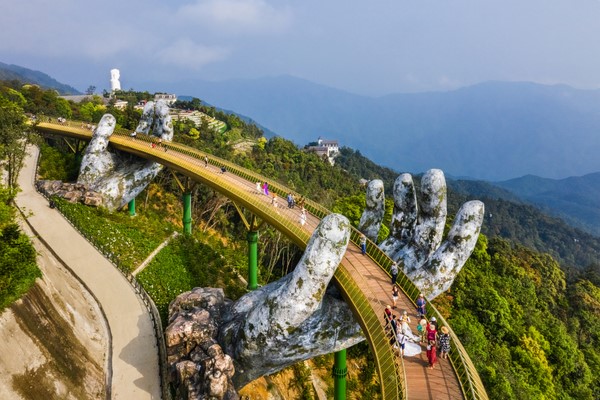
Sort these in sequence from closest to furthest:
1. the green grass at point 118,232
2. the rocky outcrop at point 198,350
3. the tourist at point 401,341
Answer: the tourist at point 401,341 → the rocky outcrop at point 198,350 → the green grass at point 118,232

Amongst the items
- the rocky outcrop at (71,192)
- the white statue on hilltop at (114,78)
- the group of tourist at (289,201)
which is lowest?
the rocky outcrop at (71,192)

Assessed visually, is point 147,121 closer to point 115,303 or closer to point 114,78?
point 115,303

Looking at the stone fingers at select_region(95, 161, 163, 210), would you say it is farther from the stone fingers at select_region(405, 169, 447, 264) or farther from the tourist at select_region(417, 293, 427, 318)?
the tourist at select_region(417, 293, 427, 318)

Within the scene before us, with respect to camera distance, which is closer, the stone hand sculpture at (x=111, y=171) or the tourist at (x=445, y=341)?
the tourist at (x=445, y=341)

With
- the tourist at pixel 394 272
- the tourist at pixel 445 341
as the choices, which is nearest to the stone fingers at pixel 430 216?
the tourist at pixel 394 272

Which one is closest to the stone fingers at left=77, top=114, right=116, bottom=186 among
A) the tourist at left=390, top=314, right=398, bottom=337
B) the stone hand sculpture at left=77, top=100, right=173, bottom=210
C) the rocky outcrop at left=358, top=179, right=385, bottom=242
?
the stone hand sculpture at left=77, top=100, right=173, bottom=210

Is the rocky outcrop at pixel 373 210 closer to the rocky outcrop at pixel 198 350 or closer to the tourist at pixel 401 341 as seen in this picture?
the rocky outcrop at pixel 198 350

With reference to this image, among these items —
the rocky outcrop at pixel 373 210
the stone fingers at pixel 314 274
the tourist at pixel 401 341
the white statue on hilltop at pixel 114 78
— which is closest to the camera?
the tourist at pixel 401 341
